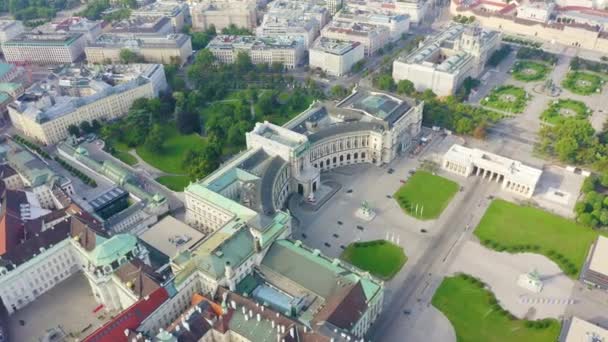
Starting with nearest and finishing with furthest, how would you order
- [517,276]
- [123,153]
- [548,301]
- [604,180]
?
[548,301] < [517,276] < [604,180] < [123,153]

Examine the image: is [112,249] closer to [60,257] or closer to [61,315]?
[60,257]

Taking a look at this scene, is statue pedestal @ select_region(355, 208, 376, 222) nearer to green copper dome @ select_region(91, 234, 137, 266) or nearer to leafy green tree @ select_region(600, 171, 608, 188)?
green copper dome @ select_region(91, 234, 137, 266)

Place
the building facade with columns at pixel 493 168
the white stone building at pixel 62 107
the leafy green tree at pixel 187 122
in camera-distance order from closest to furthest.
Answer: the building facade with columns at pixel 493 168, the white stone building at pixel 62 107, the leafy green tree at pixel 187 122

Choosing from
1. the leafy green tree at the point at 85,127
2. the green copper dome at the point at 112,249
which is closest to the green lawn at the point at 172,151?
the leafy green tree at the point at 85,127

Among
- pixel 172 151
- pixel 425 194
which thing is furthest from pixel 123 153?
pixel 425 194

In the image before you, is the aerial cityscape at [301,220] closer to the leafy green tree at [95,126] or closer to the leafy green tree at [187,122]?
the leafy green tree at [95,126]

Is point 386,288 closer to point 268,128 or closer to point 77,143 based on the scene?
point 268,128

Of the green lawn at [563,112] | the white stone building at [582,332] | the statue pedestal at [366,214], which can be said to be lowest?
the white stone building at [582,332]
